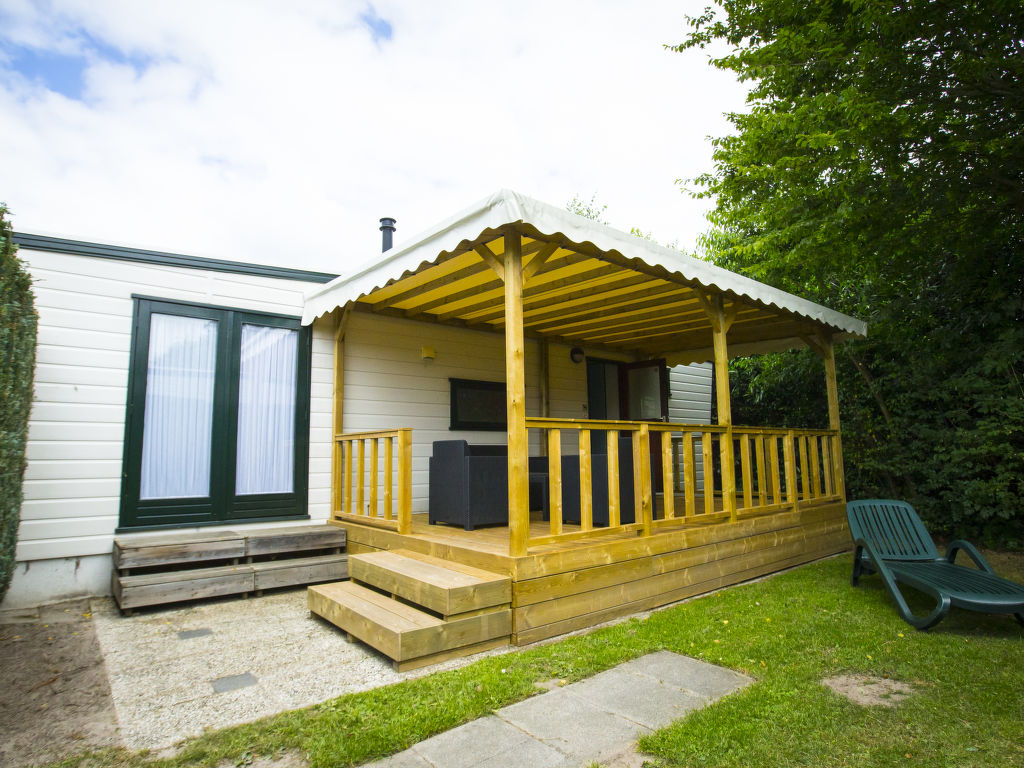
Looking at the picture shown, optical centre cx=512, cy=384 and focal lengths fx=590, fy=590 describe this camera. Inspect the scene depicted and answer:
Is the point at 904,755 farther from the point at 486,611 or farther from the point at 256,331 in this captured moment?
the point at 256,331

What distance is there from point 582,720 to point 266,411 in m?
4.05

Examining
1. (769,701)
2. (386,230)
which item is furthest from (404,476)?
(386,230)

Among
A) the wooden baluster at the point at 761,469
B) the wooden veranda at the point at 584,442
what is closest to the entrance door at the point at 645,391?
the wooden veranda at the point at 584,442

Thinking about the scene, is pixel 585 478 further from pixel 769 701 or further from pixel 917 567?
pixel 917 567

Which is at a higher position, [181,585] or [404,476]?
[404,476]

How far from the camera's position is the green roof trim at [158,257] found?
4398 mm

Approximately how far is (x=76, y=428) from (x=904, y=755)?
209 inches

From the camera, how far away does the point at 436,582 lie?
3.24m

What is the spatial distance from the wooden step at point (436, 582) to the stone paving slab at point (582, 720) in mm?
695

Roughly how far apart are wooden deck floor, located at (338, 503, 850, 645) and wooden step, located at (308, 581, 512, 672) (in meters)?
0.19

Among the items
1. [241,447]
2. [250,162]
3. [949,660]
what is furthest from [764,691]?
[250,162]

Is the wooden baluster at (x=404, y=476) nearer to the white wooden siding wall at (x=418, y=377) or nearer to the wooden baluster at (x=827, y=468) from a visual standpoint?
the white wooden siding wall at (x=418, y=377)

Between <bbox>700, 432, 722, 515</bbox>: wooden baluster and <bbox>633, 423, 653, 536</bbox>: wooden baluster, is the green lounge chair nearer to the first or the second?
<bbox>700, 432, 722, 515</bbox>: wooden baluster

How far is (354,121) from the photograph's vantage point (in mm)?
22906
